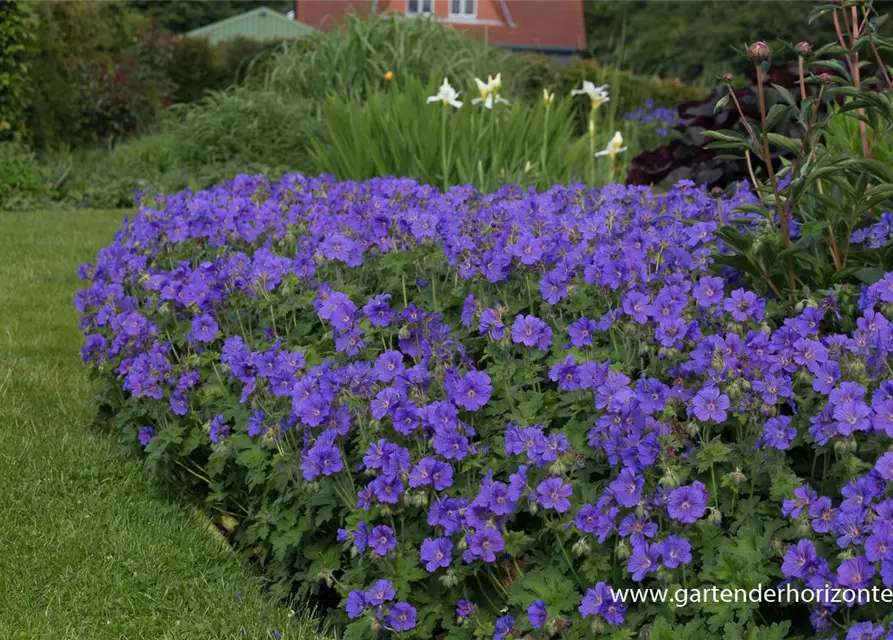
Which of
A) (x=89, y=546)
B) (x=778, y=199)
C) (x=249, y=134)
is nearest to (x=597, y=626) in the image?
(x=778, y=199)

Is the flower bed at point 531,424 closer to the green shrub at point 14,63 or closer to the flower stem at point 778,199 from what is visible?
the flower stem at point 778,199

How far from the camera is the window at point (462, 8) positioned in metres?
26.3

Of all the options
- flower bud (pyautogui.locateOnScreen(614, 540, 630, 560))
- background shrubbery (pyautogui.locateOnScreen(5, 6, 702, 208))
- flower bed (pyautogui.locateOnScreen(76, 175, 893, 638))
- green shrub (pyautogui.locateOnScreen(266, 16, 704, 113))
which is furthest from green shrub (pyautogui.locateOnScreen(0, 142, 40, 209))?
flower bud (pyautogui.locateOnScreen(614, 540, 630, 560))

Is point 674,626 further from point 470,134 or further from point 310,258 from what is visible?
point 470,134

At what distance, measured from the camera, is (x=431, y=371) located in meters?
2.38

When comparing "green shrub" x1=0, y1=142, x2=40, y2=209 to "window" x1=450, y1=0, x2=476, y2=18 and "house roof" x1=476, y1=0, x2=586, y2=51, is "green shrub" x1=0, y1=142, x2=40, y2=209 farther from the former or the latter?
"house roof" x1=476, y1=0, x2=586, y2=51

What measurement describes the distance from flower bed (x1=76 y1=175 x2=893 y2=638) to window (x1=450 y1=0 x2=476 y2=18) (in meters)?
24.1

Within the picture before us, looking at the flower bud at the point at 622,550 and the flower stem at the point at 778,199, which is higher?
the flower stem at the point at 778,199

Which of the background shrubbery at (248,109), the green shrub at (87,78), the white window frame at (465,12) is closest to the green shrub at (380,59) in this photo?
the background shrubbery at (248,109)

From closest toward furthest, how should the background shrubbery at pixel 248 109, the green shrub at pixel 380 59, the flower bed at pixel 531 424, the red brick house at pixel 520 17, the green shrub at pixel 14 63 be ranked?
the flower bed at pixel 531 424, the background shrubbery at pixel 248 109, the green shrub at pixel 380 59, the green shrub at pixel 14 63, the red brick house at pixel 520 17

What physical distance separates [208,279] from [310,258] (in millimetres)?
400

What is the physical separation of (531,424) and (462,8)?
Answer: 87.5 feet

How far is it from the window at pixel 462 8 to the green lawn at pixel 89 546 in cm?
2374

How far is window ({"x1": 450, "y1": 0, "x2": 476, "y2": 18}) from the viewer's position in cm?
2633
